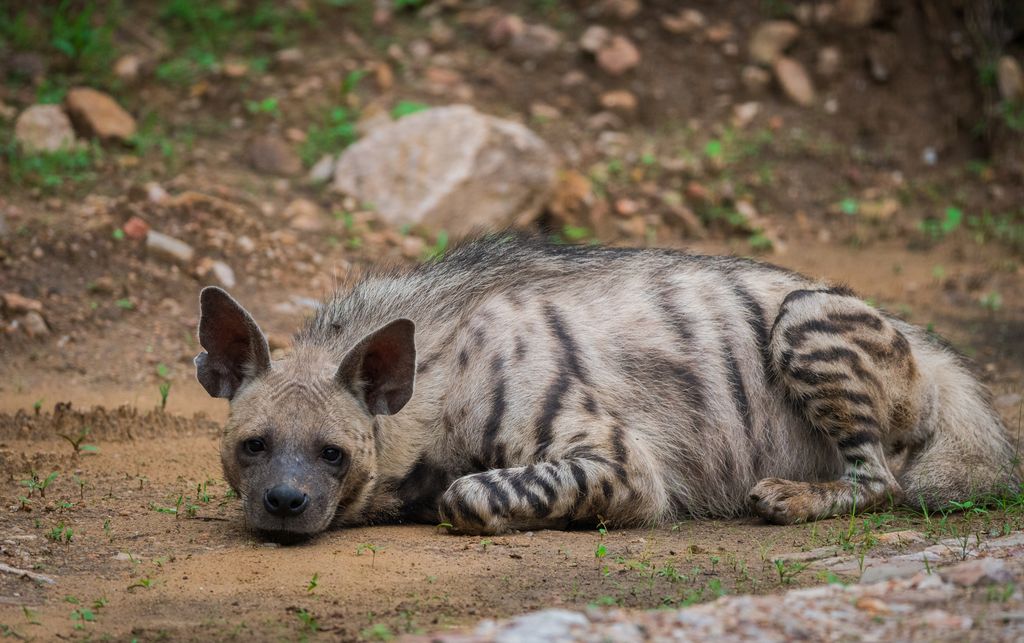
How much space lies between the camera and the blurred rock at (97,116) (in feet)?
28.0

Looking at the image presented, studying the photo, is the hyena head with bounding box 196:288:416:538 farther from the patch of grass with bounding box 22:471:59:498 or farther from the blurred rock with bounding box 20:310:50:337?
the blurred rock with bounding box 20:310:50:337

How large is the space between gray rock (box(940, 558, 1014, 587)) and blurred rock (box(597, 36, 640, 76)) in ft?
24.6

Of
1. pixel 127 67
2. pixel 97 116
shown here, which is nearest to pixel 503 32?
pixel 127 67

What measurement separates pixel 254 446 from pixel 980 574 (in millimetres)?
2490

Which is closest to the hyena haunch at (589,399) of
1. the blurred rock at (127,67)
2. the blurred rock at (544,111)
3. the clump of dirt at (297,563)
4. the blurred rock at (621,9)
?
the clump of dirt at (297,563)

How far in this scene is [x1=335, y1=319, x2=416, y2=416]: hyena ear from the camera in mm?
4617

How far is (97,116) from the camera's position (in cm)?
859

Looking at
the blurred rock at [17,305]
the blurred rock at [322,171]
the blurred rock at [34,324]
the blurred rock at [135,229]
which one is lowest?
the blurred rock at [34,324]

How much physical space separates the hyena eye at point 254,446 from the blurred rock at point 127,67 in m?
5.62

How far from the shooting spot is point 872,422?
5.13m

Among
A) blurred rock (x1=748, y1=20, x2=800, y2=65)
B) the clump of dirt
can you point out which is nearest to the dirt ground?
the clump of dirt

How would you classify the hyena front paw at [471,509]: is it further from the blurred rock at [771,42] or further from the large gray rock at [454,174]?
the blurred rock at [771,42]

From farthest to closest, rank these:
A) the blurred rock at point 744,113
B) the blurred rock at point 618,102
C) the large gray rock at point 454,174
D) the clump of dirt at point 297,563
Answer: the blurred rock at point 744,113 → the blurred rock at point 618,102 → the large gray rock at point 454,174 → the clump of dirt at point 297,563

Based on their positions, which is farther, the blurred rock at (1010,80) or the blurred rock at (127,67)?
the blurred rock at (1010,80)
